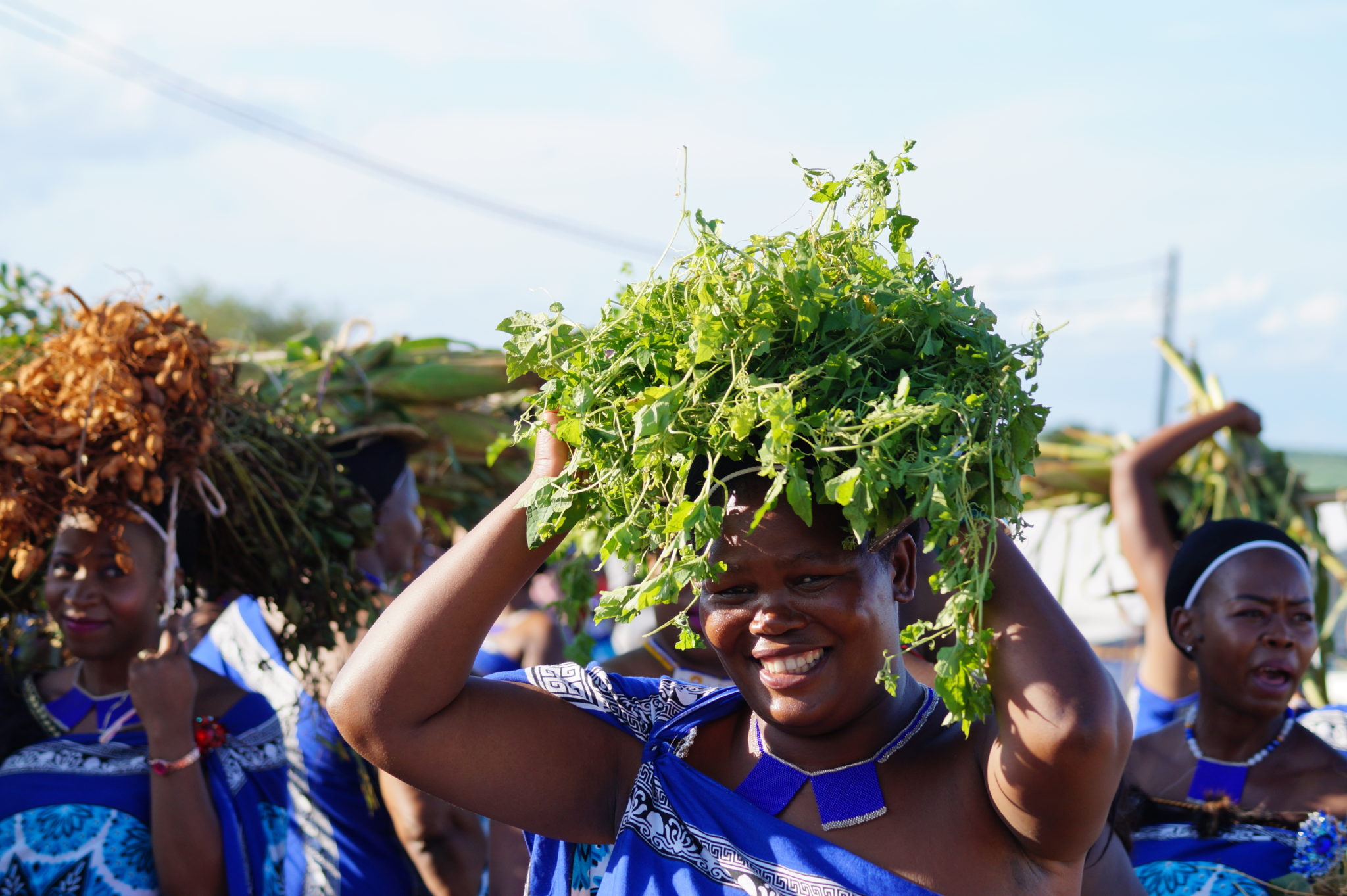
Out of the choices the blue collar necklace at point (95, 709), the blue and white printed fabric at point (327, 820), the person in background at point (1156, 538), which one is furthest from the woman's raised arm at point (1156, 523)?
the blue collar necklace at point (95, 709)

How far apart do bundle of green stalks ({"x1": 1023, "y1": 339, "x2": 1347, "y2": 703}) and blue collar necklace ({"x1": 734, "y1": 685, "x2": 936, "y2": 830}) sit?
3.47 m

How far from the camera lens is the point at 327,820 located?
3738mm

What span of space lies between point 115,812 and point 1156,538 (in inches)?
147

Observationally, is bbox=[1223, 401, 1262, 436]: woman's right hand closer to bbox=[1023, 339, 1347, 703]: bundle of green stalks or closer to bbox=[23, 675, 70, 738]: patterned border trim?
bbox=[1023, 339, 1347, 703]: bundle of green stalks

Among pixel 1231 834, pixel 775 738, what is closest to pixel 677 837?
pixel 775 738

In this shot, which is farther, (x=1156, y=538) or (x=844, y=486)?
(x=1156, y=538)

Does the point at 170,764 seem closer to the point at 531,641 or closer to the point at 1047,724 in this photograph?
the point at 1047,724

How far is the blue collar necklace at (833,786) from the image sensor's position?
6.61ft

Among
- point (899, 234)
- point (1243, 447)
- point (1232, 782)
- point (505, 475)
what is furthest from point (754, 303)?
point (1243, 447)

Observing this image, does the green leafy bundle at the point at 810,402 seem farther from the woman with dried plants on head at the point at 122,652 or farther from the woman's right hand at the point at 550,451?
the woman with dried plants on head at the point at 122,652

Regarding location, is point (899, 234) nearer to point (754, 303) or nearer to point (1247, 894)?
point (754, 303)

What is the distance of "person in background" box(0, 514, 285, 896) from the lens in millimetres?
3312

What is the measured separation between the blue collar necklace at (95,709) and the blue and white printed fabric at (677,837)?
1.76 m

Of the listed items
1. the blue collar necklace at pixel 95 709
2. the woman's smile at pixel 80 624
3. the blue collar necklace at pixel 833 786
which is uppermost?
the blue collar necklace at pixel 833 786
